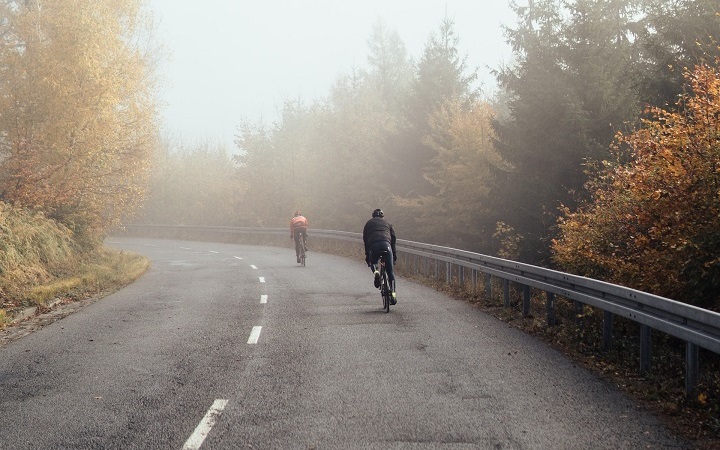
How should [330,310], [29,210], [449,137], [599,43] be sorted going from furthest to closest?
[449,137]
[599,43]
[29,210]
[330,310]

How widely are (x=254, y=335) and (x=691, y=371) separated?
5.88 metres

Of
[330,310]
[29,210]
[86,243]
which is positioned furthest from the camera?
[86,243]

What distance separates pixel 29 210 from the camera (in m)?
17.3

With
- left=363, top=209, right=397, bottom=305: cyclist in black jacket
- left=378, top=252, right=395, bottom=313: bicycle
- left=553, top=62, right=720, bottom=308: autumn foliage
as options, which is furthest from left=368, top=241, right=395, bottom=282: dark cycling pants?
left=553, top=62, right=720, bottom=308: autumn foliage

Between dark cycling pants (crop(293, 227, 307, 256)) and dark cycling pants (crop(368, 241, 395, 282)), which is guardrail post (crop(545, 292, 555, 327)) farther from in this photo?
dark cycling pants (crop(293, 227, 307, 256))

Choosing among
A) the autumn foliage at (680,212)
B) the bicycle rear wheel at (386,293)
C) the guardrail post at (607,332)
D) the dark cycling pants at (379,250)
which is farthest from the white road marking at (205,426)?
the dark cycling pants at (379,250)

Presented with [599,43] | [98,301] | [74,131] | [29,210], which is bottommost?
[98,301]

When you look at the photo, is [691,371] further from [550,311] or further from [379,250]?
[379,250]

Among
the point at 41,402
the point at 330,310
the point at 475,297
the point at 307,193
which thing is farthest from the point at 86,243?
the point at 307,193

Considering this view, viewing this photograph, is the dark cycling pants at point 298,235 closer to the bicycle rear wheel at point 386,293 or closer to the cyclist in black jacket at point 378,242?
the cyclist in black jacket at point 378,242

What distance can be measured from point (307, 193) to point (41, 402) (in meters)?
39.3

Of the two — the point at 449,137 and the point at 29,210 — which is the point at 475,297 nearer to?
the point at 29,210

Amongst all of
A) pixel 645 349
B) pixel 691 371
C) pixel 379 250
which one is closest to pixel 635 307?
pixel 645 349

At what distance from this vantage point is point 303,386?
267 inches
